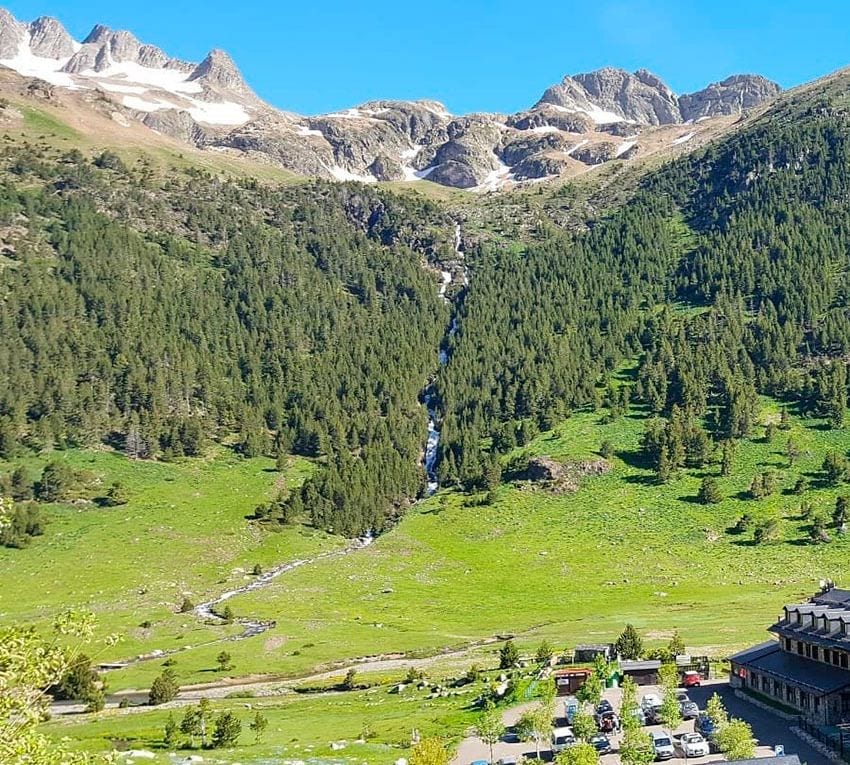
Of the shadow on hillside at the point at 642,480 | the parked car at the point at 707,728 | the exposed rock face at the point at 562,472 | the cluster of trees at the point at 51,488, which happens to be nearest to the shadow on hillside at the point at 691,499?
the shadow on hillside at the point at 642,480

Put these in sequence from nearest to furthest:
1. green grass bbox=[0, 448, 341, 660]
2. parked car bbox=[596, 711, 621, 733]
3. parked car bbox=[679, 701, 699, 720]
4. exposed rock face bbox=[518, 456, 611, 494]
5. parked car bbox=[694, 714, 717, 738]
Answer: parked car bbox=[694, 714, 717, 738] < parked car bbox=[596, 711, 621, 733] < parked car bbox=[679, 701, 699, 720] < green grass bbox=[0, 448, 341, 660] < exposed rock face bbox=[518, 456, 611, 494]

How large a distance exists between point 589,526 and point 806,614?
3081 inches

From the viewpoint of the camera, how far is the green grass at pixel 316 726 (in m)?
50.0

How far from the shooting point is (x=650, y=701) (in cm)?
5722

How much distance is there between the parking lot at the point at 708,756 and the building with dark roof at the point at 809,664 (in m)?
2.00

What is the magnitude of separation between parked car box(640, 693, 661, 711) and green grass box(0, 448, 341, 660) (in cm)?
5503

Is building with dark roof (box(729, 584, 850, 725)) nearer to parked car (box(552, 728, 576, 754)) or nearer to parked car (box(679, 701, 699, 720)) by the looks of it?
parked car (box(679, 701, 699, 720))

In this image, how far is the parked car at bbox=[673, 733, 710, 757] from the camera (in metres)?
47.4

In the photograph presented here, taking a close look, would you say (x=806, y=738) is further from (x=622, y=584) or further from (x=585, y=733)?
(x=622, y=584)

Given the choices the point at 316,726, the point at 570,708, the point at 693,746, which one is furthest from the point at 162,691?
the point at 693,746

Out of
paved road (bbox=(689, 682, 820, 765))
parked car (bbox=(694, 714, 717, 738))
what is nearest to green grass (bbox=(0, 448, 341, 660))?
paved road (bbox=(689, 682, 820, 765))

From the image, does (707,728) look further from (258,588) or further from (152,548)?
(152,548)

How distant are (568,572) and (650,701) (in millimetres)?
64727

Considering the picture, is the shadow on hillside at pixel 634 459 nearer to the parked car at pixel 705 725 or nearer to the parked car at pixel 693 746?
the parked car at pixel 705 725
